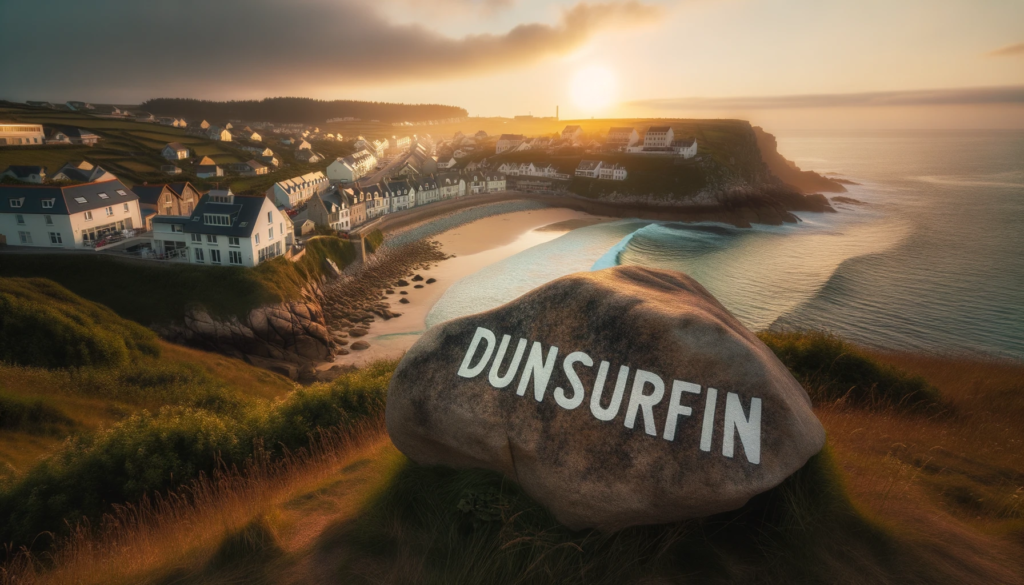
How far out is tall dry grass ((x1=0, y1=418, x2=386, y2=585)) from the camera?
610 centimetres

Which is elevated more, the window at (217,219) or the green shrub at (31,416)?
the window at (217,219)

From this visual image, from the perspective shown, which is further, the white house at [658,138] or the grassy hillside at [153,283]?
the white house at [658,138]

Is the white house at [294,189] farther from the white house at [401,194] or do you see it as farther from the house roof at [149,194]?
the house roof at [149,194]

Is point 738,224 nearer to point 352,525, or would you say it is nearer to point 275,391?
point 275,391

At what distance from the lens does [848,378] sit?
13859 millimetres

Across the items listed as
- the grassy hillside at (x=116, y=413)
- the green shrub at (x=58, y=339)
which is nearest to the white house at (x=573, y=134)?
the grassy hillside at (x=116, y=413)

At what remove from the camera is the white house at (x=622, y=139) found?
12575 cm

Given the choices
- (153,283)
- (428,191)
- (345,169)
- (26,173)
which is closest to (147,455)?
(153,283)

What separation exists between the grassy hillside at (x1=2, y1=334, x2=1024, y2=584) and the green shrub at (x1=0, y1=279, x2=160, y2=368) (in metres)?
21.3

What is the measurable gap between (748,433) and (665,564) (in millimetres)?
1943

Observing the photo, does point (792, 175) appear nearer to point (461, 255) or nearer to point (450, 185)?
point (450, 185)

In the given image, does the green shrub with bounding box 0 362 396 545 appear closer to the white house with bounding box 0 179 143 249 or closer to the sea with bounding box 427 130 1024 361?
the sea with bounding box 427 130 1024 361

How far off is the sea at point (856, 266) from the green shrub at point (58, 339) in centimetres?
1952

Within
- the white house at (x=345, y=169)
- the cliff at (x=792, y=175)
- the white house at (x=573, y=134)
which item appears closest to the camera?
the white house at (x=345, y=169)
